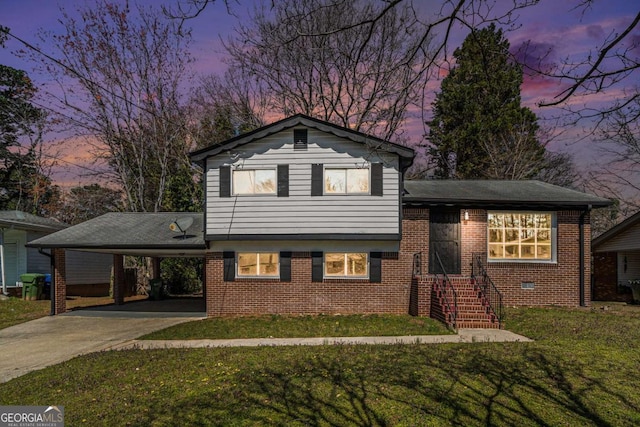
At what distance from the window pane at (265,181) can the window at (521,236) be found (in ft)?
24.2

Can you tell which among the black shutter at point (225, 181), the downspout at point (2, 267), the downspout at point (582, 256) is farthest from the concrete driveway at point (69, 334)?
the downspout at point (582, 256)

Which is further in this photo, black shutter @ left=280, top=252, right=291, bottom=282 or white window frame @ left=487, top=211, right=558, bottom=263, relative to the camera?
white window frame @ left=487, top=211, right=558, bottom=263

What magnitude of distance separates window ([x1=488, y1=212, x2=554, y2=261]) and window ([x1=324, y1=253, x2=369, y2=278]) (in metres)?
4.50

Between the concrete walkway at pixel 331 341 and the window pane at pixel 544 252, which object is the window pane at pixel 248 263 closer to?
the concrete walkway at pixel 331 341

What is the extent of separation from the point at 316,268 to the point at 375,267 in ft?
6.02

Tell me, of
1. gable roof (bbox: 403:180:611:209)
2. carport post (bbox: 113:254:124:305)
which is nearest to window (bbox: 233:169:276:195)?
gable roof (bbox: 403:180:611:209)

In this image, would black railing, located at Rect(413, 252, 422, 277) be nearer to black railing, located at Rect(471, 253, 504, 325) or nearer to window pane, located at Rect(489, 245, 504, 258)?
black railing, located at Rect(471, 253, 504, 325)

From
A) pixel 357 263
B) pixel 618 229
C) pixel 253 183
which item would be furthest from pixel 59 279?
pixel 618 229

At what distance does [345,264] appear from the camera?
1510 cm

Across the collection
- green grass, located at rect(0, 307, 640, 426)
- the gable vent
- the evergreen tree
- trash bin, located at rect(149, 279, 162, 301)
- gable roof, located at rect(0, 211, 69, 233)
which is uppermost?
the evergreen tree

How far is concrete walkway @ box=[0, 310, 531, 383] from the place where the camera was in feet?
31.3

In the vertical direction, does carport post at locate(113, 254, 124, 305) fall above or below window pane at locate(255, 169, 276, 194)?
below

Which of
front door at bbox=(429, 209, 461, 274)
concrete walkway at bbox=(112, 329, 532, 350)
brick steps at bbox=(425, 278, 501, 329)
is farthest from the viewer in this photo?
front door at bbox=(429, 209, 461, 274)

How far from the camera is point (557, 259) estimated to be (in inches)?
626
